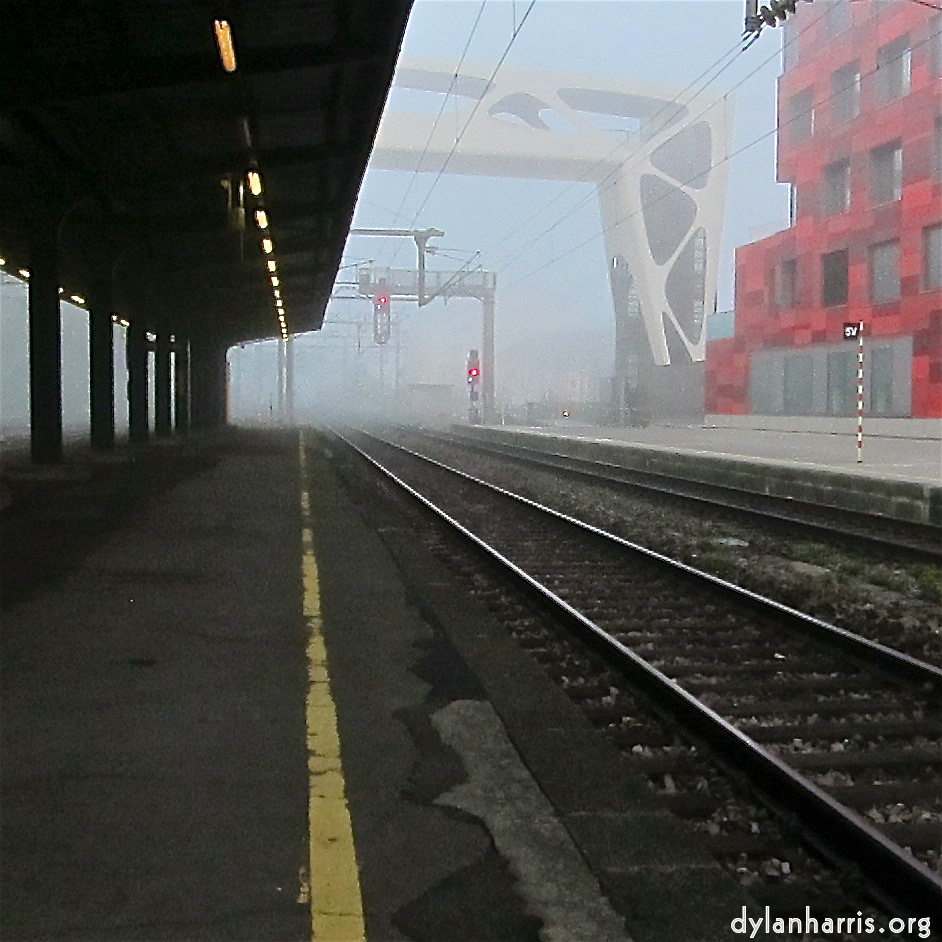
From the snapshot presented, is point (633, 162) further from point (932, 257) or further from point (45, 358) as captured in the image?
point (45, 358)

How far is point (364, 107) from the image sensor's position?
43.8ft

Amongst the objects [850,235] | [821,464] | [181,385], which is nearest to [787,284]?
[850,235]

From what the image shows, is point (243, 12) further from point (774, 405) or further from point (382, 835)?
point (774, 405)

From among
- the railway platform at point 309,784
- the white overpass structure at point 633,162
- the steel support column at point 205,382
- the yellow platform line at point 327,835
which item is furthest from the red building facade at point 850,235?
the yellow platform line at point 327,835

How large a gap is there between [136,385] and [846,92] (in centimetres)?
2640

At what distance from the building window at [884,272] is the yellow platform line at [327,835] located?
33787 millimetres

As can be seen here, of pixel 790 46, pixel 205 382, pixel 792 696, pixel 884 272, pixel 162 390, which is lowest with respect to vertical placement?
pixel 792 696

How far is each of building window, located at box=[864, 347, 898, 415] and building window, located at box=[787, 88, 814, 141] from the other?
10.5 m

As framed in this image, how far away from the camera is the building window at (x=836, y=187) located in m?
40.0

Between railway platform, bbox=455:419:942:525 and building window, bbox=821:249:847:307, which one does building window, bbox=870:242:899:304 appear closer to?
building window, bbox=821:249:847:307

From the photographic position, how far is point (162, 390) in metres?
35.9

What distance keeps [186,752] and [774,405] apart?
40.3 metres

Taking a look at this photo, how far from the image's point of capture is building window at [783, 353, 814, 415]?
40281 mm

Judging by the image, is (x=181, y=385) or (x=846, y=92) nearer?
(x=846, y=92)
